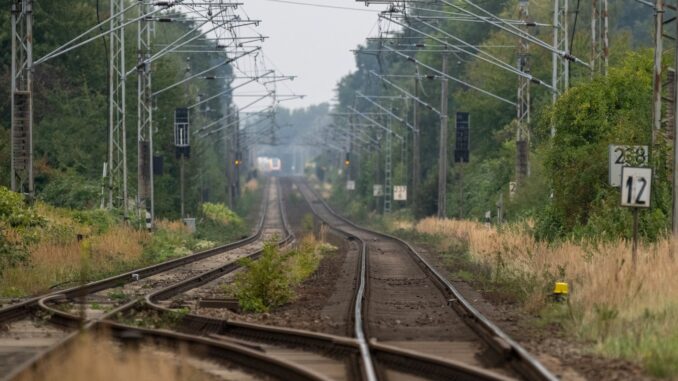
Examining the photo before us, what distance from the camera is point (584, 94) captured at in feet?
123

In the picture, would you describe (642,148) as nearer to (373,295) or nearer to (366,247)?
(373,295)

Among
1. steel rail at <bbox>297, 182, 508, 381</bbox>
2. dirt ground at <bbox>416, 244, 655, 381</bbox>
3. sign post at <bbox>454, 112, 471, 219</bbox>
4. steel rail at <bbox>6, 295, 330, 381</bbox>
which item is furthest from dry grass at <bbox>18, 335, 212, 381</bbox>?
sign post at <bbox>454, 112, 471, 219</bbox>

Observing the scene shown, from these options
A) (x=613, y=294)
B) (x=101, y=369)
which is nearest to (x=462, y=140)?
(x=613, y=294)

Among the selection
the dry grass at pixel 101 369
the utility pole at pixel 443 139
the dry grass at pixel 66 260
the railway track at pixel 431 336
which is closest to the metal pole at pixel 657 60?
the railway track at pixel 431 336

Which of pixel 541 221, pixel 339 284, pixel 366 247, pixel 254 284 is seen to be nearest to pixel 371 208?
pixel 366 247

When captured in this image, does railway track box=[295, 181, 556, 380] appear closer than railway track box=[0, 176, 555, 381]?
No

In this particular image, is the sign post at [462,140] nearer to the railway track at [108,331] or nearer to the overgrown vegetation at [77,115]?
the overgrown vegetation at [77,115]

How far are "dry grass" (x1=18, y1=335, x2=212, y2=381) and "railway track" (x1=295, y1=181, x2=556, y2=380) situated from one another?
6.98 ft

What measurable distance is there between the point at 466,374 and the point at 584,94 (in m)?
24.8

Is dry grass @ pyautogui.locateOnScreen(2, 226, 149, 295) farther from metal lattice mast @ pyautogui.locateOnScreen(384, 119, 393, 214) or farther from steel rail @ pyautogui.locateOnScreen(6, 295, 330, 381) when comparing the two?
metal lattice mast @ pyautogui.locateOnScreen(384, 119, 393, 214)

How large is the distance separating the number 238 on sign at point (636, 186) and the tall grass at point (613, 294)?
1.09 meters

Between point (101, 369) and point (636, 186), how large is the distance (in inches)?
487

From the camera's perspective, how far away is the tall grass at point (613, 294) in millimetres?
16078

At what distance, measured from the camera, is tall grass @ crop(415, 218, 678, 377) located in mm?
16078
